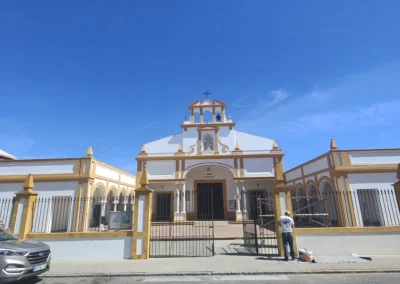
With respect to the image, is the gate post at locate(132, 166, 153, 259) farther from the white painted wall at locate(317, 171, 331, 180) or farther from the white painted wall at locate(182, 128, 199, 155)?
the white painted wall at locate(317, 171, 331, 180)

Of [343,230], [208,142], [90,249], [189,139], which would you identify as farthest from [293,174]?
[90,249]

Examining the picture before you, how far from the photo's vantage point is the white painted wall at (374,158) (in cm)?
1322

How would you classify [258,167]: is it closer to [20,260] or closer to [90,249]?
[90,249]

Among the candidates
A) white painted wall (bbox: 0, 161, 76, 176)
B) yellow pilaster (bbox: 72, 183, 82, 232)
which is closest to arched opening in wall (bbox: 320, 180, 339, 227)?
yellow pilaster (bbox: 72, 183, 82, 232)

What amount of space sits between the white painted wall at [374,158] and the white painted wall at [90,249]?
481 inches

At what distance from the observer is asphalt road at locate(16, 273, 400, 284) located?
5770mm

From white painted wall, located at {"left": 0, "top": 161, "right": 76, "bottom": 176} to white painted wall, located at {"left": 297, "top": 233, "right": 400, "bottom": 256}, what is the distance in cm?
1365

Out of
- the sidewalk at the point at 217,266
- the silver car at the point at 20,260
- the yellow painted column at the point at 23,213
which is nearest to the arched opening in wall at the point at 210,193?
the sidewalk at the point at 217,266

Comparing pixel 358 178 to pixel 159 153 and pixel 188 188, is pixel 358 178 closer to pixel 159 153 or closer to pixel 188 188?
pixel 188 188

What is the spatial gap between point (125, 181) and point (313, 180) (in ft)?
50.4

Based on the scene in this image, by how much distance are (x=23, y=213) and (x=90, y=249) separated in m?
2.92

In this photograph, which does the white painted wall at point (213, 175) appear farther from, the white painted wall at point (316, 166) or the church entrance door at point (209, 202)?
the white painted wall at point (316, 166)

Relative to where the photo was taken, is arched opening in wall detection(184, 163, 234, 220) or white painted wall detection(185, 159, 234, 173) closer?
arched opening in wall detection(184, 163, 234, 220)

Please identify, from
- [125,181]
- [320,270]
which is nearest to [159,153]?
[125,181]
